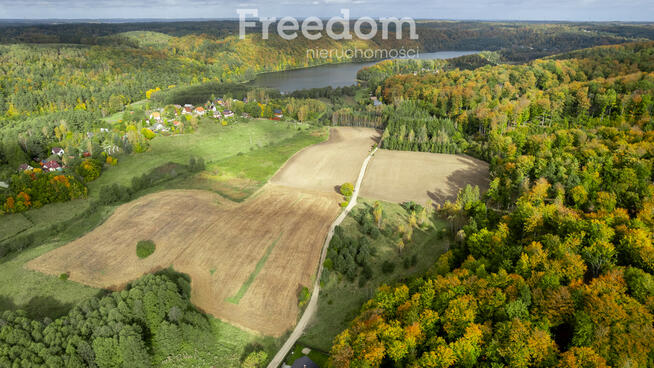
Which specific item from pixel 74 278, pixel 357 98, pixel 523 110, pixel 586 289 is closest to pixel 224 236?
pixel 74 278

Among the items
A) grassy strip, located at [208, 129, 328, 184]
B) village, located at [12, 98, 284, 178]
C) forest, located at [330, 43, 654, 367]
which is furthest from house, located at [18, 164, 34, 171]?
forest, located at [330, 43, 654, 367]

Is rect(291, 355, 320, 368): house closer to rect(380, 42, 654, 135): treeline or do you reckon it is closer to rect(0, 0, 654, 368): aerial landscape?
rect(0, 0, 654, 368): aerial landscape

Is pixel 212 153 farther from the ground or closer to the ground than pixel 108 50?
closer to the ground

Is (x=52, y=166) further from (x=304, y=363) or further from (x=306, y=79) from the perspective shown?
(x=306, y=79)

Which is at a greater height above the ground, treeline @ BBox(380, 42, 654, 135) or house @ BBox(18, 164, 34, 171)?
treeline @ BBox(380, 42, 654, 135)

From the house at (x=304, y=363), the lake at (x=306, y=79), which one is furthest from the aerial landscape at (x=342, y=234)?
the lake at (x=306, y=79)

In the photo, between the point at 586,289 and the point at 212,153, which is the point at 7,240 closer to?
the point at 212,153

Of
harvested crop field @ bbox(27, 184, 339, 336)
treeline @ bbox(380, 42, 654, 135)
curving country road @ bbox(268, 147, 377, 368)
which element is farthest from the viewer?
treeline @ bbox(380, 42, 654, 135)
